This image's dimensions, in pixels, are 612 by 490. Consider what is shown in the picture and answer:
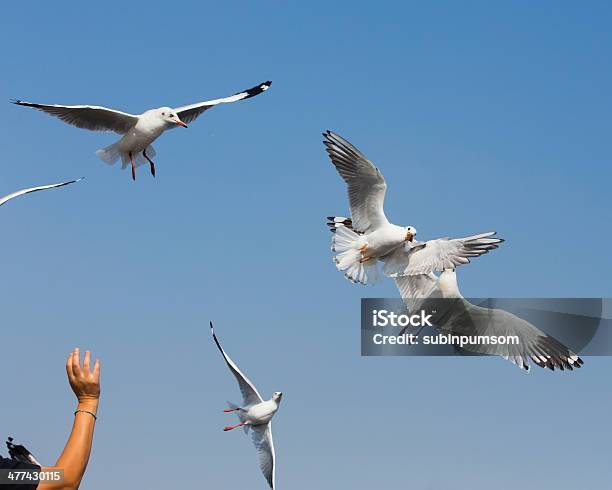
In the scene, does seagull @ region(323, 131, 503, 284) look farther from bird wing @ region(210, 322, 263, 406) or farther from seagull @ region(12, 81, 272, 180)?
bird wing @ region(210, 322, 263, 406)

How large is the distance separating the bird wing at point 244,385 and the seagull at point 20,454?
8.29m

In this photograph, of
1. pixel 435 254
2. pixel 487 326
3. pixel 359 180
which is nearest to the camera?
pixel 435 254

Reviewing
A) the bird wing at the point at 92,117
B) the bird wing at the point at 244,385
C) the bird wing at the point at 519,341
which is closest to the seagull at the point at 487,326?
the bird wing at the point at 519,341

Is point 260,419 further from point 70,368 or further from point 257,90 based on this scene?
point 70,368

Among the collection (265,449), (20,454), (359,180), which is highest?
(359,180)

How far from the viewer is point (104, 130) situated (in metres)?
9.30

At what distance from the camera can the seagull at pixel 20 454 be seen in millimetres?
2414

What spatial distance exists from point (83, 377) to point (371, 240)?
685cm

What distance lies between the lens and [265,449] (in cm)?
1155

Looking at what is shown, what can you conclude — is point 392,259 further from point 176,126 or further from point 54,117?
point 54,117

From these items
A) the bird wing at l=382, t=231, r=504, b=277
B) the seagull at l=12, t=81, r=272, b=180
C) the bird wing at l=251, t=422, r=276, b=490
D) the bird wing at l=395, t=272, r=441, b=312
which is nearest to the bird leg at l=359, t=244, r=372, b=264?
the bird wing at l=382, t=231, r=504, b=277

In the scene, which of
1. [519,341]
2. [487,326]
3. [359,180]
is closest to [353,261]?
[359,180]

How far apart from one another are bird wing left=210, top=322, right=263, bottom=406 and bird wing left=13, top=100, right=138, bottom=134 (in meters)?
2.94

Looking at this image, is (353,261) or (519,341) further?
(519,341)
